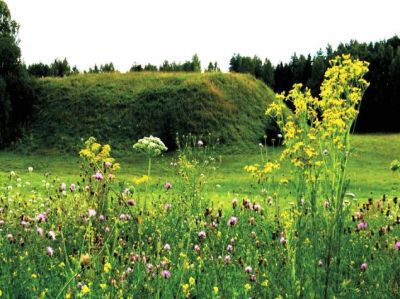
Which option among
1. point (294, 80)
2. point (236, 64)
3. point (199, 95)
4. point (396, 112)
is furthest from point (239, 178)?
point (236, 64)

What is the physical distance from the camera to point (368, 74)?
5581 cm

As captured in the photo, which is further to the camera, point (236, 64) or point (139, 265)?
point (236, 64)

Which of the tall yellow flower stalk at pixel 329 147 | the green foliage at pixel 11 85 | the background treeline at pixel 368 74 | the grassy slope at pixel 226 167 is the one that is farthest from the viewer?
the background treeline at pixel 368 74

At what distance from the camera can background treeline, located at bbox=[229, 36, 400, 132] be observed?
51625 millimetres

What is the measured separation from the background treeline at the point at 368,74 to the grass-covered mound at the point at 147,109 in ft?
57.2

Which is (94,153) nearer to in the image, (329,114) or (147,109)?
(329,114)

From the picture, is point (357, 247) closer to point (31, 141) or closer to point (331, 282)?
point (331, 282)

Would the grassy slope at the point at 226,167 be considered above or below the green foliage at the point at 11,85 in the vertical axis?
below

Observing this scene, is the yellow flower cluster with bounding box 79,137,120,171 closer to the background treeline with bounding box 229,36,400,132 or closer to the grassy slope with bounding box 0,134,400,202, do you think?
the grassy slope with bounding box 0,134,400,202

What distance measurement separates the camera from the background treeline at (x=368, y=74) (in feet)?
169

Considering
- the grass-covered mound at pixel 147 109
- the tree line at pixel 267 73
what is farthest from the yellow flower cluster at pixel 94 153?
the tree line at pixel 267 73

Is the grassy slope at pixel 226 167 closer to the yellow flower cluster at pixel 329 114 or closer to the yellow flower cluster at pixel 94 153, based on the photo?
the yellow flower cluster at pixel 94 153

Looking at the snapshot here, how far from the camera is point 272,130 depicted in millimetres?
34469

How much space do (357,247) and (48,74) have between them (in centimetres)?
4866
